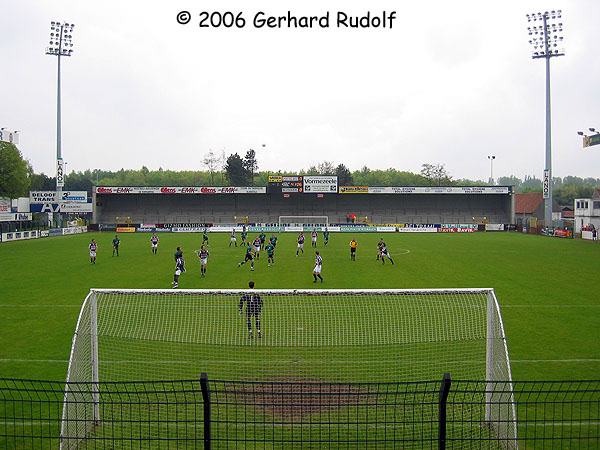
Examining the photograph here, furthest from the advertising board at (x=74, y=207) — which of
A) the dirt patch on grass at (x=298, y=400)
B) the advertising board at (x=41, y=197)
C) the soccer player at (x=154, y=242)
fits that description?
the dirt patch on grass at (x=298, y=400)

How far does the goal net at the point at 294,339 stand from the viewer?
9609 mm

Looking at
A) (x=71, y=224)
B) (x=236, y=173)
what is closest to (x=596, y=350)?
(x=71, y=224)

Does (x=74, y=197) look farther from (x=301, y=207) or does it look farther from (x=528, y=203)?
(x=528, y=203)

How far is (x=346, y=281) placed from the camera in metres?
25.4

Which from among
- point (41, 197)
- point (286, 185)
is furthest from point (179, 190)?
point (41, 197)

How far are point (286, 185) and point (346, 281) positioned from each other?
173 feet

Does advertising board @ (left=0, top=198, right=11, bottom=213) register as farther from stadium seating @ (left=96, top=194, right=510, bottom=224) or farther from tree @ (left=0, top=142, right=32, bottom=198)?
stadium seating @ (left=96, top=194, right=510, bottom=224)

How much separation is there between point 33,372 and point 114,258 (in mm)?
24811

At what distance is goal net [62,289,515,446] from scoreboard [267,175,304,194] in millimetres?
59322

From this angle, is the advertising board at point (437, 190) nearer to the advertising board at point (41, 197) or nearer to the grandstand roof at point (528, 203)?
the grandstand roof at point (528, 203)

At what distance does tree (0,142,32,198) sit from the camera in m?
57.9

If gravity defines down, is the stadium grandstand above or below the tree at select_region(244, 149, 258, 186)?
below

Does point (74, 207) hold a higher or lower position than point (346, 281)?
higher

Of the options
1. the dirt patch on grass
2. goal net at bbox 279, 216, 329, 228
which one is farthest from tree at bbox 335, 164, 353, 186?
the dirt patch on grass
